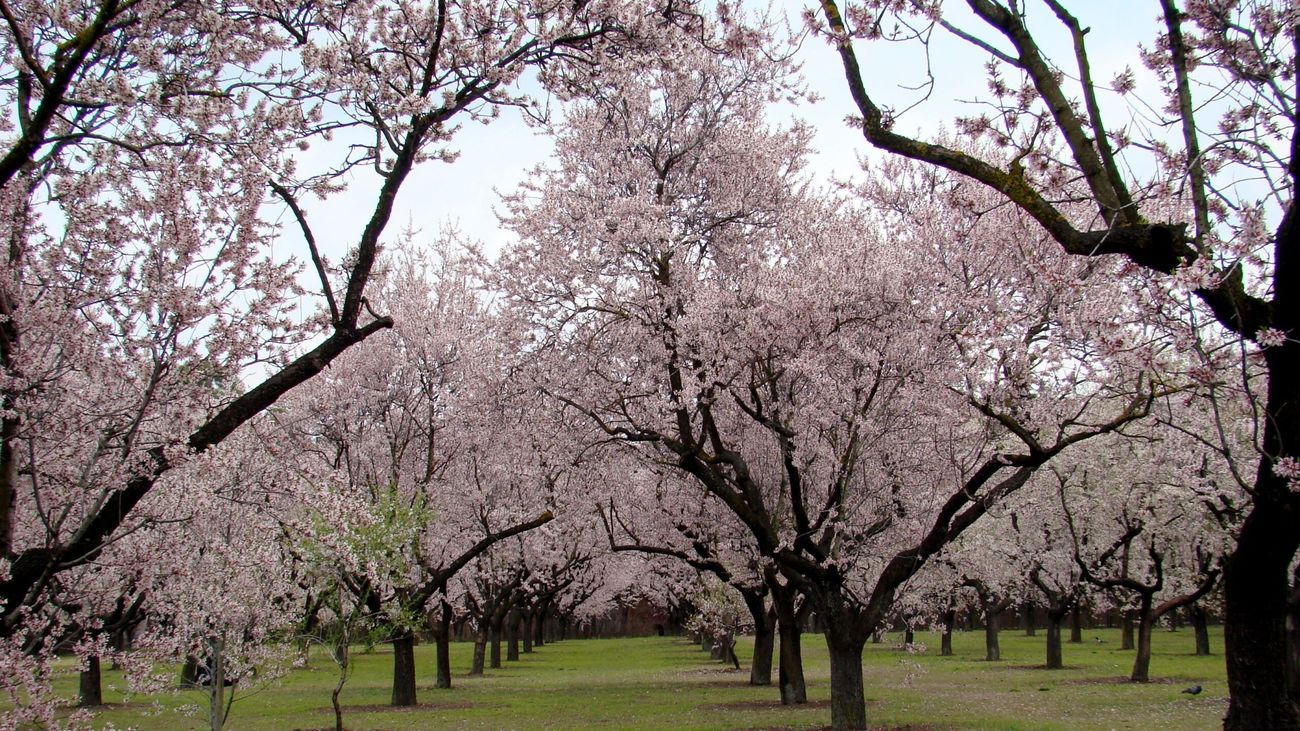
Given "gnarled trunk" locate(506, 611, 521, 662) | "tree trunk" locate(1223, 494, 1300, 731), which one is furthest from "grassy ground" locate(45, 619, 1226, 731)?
"tree trunk" locate(1223, 494, 1300, 731)

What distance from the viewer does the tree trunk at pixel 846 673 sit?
14.8 m

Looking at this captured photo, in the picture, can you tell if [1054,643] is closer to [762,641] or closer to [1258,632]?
[762,641]

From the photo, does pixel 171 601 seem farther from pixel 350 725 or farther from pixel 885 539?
pixel 885 539

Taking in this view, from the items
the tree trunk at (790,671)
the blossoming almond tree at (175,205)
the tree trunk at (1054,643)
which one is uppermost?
the blossoming almond tree at (175,205)

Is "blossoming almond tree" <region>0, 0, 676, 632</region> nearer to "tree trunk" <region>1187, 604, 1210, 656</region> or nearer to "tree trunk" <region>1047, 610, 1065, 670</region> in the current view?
"tree trunk" <region>1047, 610, 1065, 670</region>

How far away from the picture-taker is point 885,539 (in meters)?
18.2

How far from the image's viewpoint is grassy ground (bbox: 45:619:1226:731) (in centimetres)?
1814

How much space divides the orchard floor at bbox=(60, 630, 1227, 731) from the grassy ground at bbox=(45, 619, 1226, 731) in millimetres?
45

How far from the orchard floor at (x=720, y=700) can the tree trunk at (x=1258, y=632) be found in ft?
35.5

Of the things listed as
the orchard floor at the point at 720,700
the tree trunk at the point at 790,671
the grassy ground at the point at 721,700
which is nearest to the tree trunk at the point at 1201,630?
the grassy ground at the point at 721,700

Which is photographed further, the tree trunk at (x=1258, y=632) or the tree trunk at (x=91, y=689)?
the tree trunk at (x=91, y=689)

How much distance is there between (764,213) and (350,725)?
14.1m

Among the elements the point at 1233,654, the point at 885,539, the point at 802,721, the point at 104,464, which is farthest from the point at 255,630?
the point at 1233,654

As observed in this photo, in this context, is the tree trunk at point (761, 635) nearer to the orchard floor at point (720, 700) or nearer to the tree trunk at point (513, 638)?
the orchard floor at point (720, 700)
